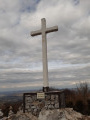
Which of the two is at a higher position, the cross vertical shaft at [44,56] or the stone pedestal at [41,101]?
the cross vertical shaft at [44,56]

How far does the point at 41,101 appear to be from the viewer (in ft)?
32.0

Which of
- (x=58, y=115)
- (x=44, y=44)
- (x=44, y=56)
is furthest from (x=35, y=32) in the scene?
(x=58, y=115)

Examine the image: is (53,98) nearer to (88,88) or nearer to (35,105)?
(35,105)

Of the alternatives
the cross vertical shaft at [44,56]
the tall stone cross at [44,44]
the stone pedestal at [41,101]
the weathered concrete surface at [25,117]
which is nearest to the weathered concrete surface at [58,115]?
the stone pedestal at [41,101]

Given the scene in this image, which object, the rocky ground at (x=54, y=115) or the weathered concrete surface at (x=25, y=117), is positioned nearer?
the rocky ground at (x=54, y=115)

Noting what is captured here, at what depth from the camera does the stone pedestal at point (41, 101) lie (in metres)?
9.46

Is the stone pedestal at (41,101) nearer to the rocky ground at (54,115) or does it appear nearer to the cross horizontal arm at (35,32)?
the rocky ground at (54,115)

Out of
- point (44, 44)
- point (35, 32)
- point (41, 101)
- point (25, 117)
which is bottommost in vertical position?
point (25, 117)

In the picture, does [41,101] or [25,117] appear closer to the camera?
[25,117]

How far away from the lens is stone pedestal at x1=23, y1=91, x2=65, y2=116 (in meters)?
9.46

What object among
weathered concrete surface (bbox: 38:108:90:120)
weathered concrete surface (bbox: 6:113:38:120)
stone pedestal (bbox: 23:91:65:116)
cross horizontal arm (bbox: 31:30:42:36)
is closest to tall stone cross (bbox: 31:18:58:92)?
cross horizontal arm (bbox: 31:30:42:36)

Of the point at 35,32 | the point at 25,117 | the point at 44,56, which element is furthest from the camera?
the point at 35,32

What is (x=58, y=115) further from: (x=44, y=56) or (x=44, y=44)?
(x=44, y=44)

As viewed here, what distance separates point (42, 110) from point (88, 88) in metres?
13.0
